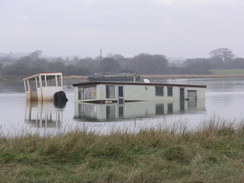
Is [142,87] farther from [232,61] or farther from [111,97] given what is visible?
[232,61]

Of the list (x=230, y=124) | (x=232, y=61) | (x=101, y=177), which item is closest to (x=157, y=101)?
(x=230, y=124)

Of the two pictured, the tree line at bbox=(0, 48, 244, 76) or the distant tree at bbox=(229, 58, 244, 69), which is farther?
the distant tree at bbox=(229, 58, 244, 69)

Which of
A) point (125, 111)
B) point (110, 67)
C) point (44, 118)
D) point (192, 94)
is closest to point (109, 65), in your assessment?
point (110, 67)

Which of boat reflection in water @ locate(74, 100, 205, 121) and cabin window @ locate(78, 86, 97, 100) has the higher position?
cabin window @ locate(78, 86, 97, 100)

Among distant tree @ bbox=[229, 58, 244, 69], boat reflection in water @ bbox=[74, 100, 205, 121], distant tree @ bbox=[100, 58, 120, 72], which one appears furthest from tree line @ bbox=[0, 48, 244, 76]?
boat reflection in water @ bbox=[74, 100, 205, 121]

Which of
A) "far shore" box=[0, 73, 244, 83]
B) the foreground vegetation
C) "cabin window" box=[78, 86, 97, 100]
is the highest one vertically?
the foreground vegetation

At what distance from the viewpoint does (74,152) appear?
9.38m

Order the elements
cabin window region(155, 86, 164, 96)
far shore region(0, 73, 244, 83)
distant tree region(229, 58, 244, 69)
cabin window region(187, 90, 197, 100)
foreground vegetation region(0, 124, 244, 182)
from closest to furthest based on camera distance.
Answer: foreground vegetation region(0, 124, 244, 182), cabin window region(155, 86, 164, 96), cabin window region(187, 90, 197, 100), far shore region(0, 73, 244, 83), distant tree region(229, 58, 244, 69)

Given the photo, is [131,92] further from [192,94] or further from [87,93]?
[192,94]

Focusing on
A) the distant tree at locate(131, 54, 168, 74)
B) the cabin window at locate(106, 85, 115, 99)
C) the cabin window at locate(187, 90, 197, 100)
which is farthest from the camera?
the distant tree at locate(131, 54, 168, 74)

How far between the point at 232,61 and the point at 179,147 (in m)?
133

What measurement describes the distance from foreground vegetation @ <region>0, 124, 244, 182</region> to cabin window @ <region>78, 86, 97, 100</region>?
23.8 meters

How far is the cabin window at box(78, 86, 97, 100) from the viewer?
35.3 m

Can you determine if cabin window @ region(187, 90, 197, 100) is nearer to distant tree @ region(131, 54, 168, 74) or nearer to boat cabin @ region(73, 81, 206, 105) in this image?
boat cabin @ region(73, 81, 206, 105)
